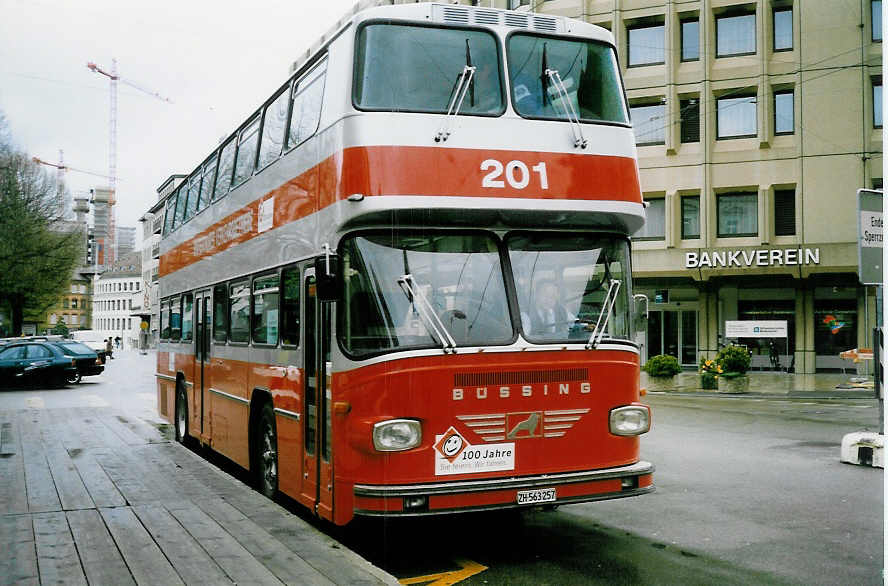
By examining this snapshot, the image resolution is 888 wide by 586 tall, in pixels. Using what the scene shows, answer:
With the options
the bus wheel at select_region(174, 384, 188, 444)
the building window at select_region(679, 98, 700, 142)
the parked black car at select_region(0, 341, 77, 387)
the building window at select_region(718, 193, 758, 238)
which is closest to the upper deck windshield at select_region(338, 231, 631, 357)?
the bus wheel at select_region(174, 384, 188, 444)

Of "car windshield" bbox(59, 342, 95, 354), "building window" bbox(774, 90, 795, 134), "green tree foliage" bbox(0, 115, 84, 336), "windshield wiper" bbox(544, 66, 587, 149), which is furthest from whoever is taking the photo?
"building window" bbox(774, 90, 795, 134)

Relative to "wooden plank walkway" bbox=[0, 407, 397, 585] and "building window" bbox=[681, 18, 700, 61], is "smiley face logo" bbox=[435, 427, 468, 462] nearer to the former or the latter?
"wooden plank walkway" bbox=[0, 407, 397, 585]

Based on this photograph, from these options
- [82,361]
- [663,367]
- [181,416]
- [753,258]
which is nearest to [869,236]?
[181,416]

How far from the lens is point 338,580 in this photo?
5227 millimetres

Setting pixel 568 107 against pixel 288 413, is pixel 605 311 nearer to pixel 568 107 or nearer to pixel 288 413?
pixel 568 107

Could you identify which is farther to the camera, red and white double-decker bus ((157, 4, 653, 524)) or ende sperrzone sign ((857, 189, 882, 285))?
ende sperrzone sign ((857, 189, 882, 285))

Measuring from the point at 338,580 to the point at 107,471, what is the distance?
5095 mm

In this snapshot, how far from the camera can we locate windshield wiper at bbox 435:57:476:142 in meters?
6.95

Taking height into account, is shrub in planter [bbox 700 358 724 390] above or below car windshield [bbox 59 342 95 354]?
below

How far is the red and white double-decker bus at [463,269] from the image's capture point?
6590mm

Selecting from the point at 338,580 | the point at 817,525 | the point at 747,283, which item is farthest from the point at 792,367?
the point at 338,580

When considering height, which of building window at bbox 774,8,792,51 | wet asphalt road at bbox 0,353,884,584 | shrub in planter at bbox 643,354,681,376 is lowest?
wet asphalt road at bbox 0,353,884,584

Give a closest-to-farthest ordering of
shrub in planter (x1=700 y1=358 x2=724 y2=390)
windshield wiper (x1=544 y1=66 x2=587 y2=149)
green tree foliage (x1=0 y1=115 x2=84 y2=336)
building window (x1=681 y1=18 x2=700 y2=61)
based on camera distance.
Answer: windshield wiper (x1=544 y1=66 x2=587 y2=149)
green tree foliage (x1=0 y1=115 x2=84 y2=336)
shrub in planter (x1=700 y1=358 x2=724 y2=390)
building window (x1=681 y1=18 x2=700 y2=61)

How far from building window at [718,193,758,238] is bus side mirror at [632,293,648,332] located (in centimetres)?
2821
